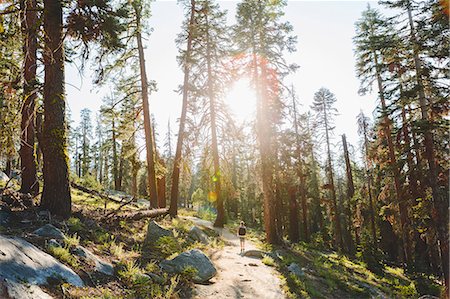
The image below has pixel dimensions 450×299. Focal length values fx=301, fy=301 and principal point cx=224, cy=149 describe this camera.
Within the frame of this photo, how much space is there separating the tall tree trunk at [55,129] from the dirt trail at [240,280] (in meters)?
4.61

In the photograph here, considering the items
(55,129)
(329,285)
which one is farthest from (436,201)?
(55,129)

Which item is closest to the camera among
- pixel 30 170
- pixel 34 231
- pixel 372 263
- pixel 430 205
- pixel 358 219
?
pixel 34 231

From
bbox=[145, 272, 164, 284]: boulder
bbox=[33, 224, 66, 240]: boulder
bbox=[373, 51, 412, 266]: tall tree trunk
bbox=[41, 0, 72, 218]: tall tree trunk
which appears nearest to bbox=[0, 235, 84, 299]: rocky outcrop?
bbox=[33, 224, 66, 240]: boulder

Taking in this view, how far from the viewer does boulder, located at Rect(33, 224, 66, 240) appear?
6748 mm

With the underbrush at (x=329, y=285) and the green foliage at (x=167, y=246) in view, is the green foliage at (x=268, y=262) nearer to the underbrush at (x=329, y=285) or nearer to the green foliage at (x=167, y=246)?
the underbrush at (x=329, y=285)

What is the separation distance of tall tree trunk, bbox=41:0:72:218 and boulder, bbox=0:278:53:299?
4.32 metres

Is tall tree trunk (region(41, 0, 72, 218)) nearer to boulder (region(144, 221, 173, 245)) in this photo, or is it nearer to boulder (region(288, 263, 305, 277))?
boulder (region(144, 221, 173, 245))

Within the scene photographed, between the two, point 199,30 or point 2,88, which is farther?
point 199,30

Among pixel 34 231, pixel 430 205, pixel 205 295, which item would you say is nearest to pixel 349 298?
pixel 430 205

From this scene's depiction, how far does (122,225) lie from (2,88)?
18.2 ft

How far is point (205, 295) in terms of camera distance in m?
7.20

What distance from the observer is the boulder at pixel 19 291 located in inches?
151

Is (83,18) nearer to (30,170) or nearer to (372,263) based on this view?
(30,170)

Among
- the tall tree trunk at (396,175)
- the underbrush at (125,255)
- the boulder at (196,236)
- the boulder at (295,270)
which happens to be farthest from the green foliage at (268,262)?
the tall tree trunk at (396,175)
